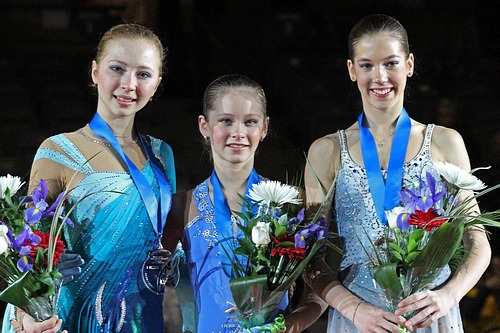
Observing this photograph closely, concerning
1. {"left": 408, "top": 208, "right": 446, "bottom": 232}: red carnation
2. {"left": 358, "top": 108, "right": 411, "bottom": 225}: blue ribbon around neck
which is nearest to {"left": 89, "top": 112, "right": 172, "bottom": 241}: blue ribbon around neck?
{"left": 358, "top": 108, "right": 411, "bottom": 225}: blue ribbon around neck

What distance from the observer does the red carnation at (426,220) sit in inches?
94.1

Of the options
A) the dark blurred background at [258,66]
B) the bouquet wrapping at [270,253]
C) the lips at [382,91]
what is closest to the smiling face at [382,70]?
the lips at [382,91]

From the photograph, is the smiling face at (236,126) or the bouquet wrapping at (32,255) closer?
the bouquet wrapping at (32,255)

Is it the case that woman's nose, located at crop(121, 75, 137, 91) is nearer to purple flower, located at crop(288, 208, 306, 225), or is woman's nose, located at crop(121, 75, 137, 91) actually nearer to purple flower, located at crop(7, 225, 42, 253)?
purple flower, located at crop(7, 225, 42, 253)

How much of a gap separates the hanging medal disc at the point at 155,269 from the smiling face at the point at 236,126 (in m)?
0.37

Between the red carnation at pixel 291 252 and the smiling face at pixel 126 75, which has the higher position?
the smiling face at pixel 126 75

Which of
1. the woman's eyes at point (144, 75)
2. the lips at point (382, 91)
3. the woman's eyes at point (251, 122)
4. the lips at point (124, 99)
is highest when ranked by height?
the woman's eyes at point (144, 75)

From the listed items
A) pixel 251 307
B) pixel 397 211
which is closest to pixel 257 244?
pixel 251 307

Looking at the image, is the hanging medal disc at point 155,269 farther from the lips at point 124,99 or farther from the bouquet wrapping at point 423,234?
the bouquet wrapping at point 423,234

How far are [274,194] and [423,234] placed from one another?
0.47 metres

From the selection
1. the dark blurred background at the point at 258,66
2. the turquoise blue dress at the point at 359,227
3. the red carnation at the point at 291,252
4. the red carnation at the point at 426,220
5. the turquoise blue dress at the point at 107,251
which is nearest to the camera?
the red carnation at the point at 426,220

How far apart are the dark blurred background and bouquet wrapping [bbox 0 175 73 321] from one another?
1345mm

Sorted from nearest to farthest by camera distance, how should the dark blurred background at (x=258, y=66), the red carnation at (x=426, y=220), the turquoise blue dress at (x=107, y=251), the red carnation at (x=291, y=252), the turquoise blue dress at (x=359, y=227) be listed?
the red carnation at (x=426, y=220)
the red carnation at (x=291, y=252)
the turquoise blue dress at (x=359, y=227)
the turquoise blue dress at (x=107, y=251)
the dark blurred background at (x=258, y=66)

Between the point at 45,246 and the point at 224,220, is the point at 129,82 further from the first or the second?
the point at 45,246
